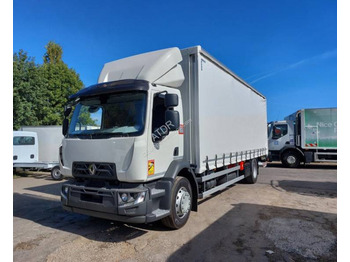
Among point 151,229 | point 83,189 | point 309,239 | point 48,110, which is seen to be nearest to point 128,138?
point 83,189

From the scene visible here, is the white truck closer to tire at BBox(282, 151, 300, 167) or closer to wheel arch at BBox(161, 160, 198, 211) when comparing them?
wheel arch at BBox(161, 160, 198, 211)

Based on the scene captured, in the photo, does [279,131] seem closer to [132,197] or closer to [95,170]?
[132,197]

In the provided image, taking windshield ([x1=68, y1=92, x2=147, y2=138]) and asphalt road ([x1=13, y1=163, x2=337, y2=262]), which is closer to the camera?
asphalt road ([x1=13, y1=163, x2=337, y2=262])

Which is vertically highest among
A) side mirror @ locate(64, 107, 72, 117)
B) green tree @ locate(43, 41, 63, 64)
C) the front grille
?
green tree @ locate(43, 41, 63, 64)

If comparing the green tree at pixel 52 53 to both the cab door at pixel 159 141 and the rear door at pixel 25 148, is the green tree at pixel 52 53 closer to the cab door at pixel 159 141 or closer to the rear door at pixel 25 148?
the rear door at pixel 25 148

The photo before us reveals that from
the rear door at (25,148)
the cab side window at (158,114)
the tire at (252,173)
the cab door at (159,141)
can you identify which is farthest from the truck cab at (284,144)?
the rear door at (25,148)

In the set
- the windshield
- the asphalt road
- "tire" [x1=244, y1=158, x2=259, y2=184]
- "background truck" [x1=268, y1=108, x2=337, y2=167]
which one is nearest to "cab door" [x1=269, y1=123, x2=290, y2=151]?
"background truck" [x1=268, y1=108, x2=337, y2=167]

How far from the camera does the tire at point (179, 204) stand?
4090 millimetres

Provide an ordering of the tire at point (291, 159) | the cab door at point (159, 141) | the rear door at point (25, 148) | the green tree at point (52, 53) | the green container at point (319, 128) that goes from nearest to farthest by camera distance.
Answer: the cab door at point (159, 141)
the rear door at point (25, 148)
the green container at point (319, 128)
the tire at point (291, 159)
the green tree at point (52, 53)

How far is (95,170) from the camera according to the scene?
3.83 meters

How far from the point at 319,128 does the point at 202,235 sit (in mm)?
12004

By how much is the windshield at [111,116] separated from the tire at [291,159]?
41.9 feet

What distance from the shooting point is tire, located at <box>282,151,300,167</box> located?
13.9 m

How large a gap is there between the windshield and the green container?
1244 cm
